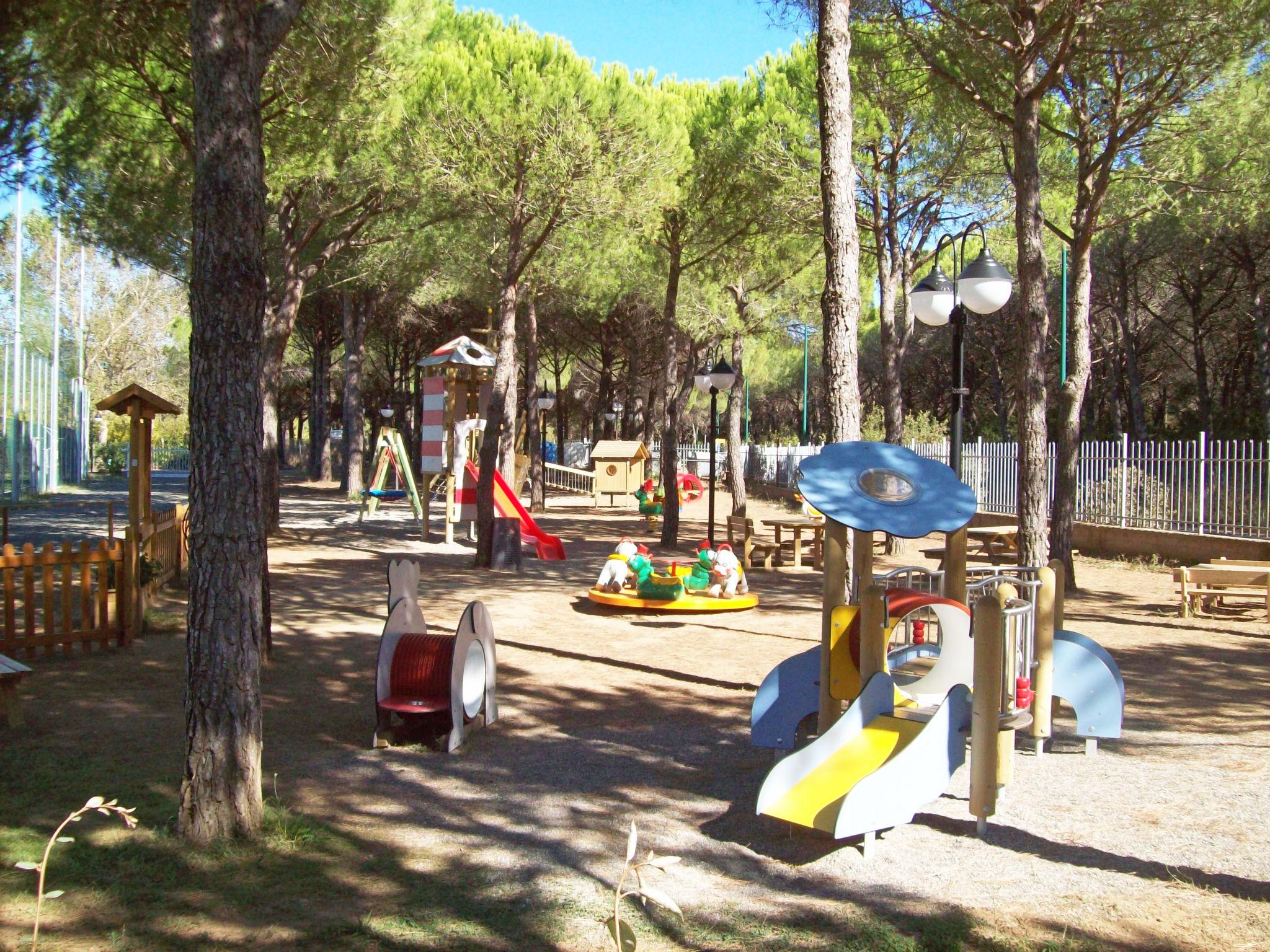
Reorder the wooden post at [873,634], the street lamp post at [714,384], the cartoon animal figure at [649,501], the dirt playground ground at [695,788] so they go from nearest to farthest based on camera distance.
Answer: the dirt playground ground at [695,788], the wooden post at [873,634], the street lamp post at [714,384], the cartoon animal figure at [649,501]

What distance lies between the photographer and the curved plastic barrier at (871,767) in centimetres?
429

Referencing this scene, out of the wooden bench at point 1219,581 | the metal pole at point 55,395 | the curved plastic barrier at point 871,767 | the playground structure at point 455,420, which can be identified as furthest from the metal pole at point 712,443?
the metal pole at point 55,395

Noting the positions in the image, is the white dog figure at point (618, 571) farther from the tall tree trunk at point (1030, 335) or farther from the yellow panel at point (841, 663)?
the yellow panel at point (841, 663)

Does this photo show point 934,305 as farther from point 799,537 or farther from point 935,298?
point 799,537

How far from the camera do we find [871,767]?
458 centimetres

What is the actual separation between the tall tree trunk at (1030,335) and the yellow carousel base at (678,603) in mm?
2846

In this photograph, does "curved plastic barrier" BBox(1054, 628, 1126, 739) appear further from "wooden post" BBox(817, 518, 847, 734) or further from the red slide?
the red slide

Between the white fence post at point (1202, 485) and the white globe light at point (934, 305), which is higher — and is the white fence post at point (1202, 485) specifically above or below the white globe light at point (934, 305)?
below

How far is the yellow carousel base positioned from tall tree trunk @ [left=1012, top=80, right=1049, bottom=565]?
285 cm

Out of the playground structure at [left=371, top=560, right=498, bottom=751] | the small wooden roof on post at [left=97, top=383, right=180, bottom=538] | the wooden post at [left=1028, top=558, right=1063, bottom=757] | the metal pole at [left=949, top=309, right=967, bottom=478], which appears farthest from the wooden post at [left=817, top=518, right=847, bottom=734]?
the small wooden roof on post at [left=97, top=383, right=180, bottom=538]

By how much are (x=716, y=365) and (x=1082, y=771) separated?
11333 mm

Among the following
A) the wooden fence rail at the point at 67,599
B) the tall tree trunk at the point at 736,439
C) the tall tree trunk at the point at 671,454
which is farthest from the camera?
the tall tree trunk at the point at 736,439

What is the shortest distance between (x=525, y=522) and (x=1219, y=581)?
9498 mm

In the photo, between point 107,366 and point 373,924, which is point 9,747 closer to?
point 373,924
